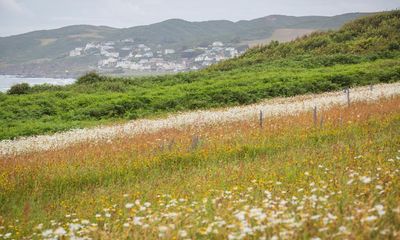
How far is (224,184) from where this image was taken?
779 cm

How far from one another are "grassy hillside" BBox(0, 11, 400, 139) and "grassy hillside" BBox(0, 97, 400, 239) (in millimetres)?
12414

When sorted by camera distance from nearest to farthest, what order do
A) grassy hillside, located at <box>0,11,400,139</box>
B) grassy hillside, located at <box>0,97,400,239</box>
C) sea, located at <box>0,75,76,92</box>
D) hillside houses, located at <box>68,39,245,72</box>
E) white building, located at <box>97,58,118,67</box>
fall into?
grassy hillside, located at <box>0,97,400,239</box> → grassy hillside, located at <box>0,11,400,139</box> → sea, located at <box>0,75,76,92</box> → hillside houses, located at <box>68,39,245,72</box> → white building, located at <box>97,58,118,67</box>

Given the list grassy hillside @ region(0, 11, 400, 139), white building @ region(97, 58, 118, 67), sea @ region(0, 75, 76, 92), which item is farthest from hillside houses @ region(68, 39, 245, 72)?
grassy hillside @ region(0, 11, 400, 139)

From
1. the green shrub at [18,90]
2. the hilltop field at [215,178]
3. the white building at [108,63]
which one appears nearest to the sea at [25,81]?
the green shrub at [18,90]

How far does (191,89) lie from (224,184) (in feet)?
78.2

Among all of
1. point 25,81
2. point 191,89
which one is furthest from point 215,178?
point 25,81

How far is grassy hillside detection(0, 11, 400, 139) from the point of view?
25766mm

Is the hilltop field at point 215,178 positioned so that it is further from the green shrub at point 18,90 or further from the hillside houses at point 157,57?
the hillside houses at point 157,57

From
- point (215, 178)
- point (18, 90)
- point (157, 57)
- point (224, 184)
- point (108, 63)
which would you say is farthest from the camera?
point (157, 57)

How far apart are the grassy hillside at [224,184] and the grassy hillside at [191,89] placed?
12.4 m

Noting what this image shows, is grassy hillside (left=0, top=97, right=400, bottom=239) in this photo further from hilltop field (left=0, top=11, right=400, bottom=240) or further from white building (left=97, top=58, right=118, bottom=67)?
white building (left=97, top=58, right=118, bottom=67)

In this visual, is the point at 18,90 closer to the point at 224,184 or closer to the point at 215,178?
the point at 215,178

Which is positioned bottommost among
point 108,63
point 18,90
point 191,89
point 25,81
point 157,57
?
Answer: point 191,89

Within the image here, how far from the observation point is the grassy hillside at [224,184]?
494cm
